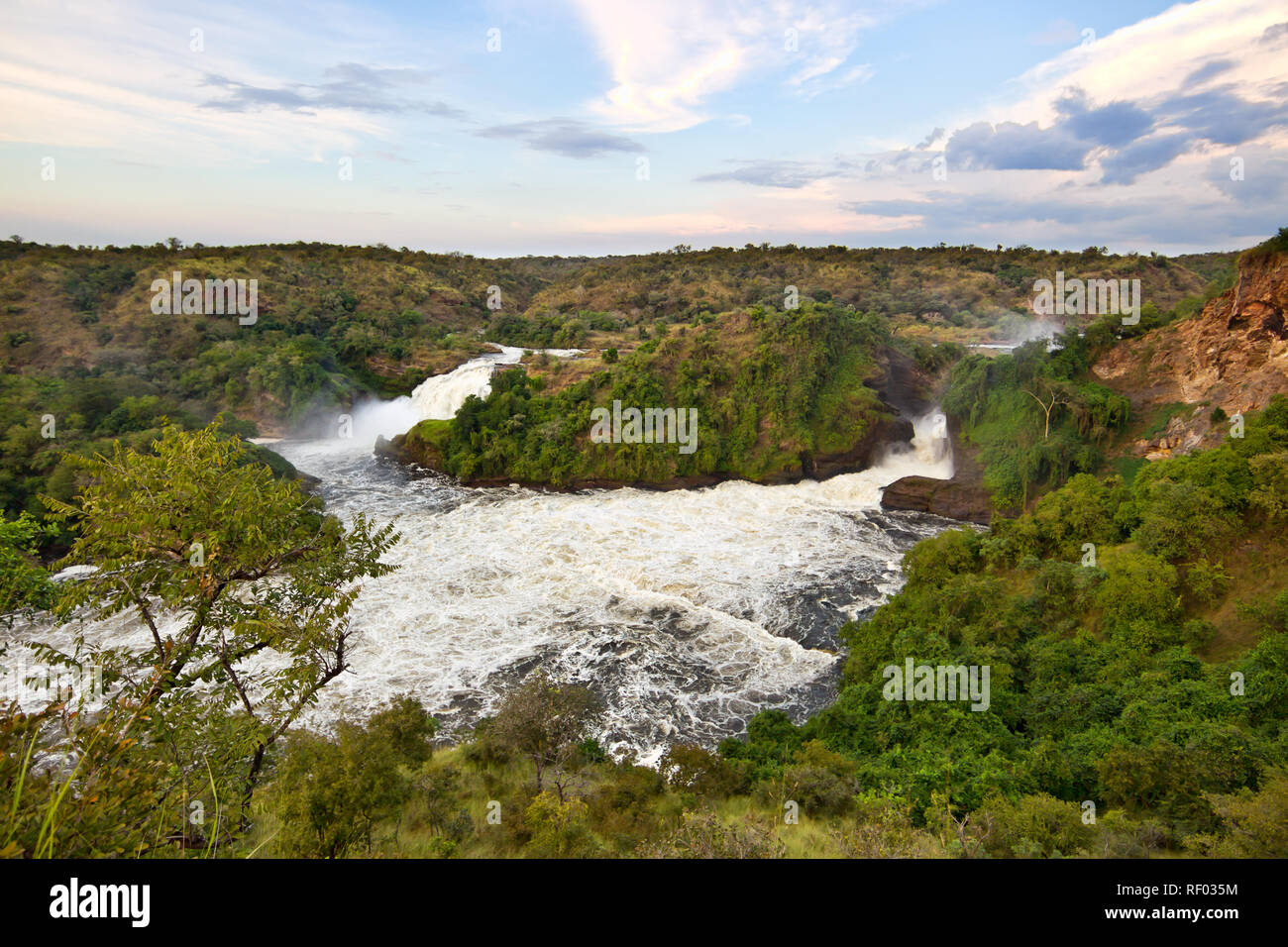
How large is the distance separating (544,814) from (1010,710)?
8.98 metres

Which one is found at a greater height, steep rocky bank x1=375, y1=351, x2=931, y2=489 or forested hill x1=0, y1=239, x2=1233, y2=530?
forested hill x1=0, y1=239, x2=1233, y2=530

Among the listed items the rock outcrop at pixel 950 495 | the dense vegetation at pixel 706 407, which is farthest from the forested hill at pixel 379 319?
the rock outcrop at pixel 950 495

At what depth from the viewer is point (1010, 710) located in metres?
11.9

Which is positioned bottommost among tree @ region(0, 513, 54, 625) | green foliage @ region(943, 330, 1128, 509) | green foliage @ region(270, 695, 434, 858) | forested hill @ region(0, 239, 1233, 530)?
green foliage @ region(270, 695, 434, 858)

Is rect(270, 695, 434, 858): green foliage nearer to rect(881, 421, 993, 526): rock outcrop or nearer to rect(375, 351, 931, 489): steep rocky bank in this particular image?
rect(375, 351, 931, 489): steep rocky bank

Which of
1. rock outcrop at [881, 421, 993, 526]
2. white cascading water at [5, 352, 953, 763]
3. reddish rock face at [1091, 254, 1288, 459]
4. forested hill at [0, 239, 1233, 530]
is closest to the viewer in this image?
white cascading water at [5, 352, 953, 763]

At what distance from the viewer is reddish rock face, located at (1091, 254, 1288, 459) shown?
72.7 feet

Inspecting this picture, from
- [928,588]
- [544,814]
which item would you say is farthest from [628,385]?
[544,814]

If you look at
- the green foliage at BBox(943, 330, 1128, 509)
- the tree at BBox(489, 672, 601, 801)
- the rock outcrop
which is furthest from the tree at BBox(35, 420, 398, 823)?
the green foliage at BBox(943, 330, 1128, 509)

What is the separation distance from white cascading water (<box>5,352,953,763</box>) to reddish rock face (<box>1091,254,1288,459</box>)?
8.46 meters

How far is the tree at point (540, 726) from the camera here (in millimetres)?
11438

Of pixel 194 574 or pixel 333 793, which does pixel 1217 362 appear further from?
pixel 194 574

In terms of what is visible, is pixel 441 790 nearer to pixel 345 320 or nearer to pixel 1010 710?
pixel 1010 710

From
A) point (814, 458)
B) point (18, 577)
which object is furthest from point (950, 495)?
point (18, 577)
